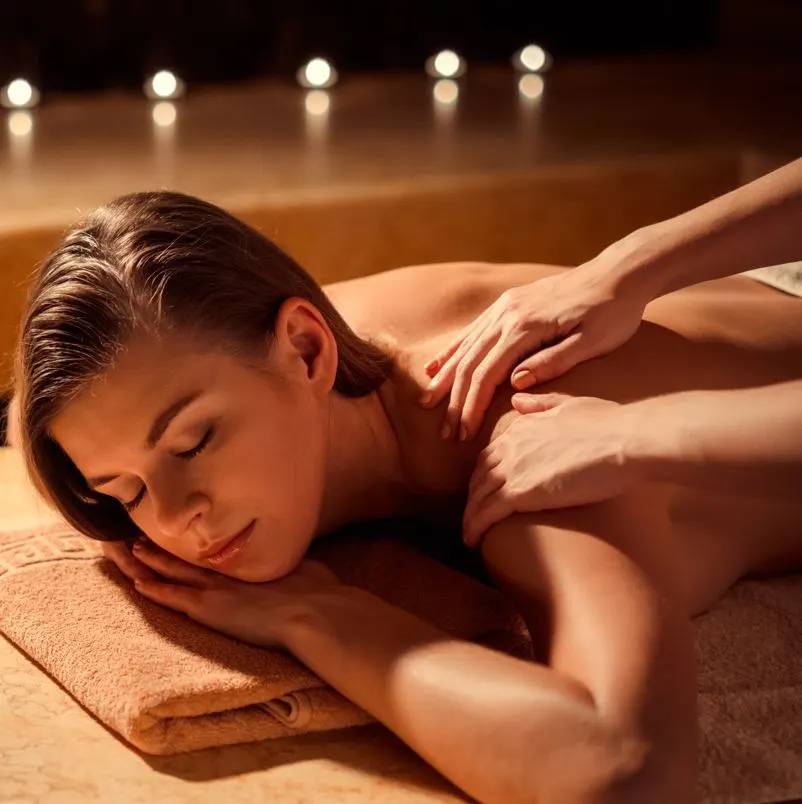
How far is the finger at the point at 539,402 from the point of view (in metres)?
1.42

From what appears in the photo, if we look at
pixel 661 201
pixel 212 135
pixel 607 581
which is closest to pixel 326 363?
pixel 607 581

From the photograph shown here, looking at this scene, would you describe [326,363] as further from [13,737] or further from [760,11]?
[760,11]

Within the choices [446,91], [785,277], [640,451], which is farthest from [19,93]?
[640,451]

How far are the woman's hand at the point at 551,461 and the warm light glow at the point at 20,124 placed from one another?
2161 mm

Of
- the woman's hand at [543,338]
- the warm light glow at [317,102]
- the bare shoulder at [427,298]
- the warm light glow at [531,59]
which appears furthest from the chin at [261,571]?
the warm light glow at [531,59]

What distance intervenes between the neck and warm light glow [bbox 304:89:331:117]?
1990mm

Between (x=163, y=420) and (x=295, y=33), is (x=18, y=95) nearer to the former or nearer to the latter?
(x=295, y=33)

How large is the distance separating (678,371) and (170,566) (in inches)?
22.9

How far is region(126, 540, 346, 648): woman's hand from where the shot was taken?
4.57 feet

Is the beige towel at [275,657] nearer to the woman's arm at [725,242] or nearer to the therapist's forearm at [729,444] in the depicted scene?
the therapist's forearm at [729,444]

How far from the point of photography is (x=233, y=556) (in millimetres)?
1403

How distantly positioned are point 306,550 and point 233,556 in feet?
0.57

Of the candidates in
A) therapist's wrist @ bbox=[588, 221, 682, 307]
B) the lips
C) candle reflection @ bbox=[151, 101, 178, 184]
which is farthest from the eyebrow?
candle reflection @ bbox=[151, 101, 178, 184]

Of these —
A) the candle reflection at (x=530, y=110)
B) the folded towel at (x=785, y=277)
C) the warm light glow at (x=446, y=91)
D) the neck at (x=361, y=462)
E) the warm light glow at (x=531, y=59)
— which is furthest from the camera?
the warm light glow at (x=531, y=59)
